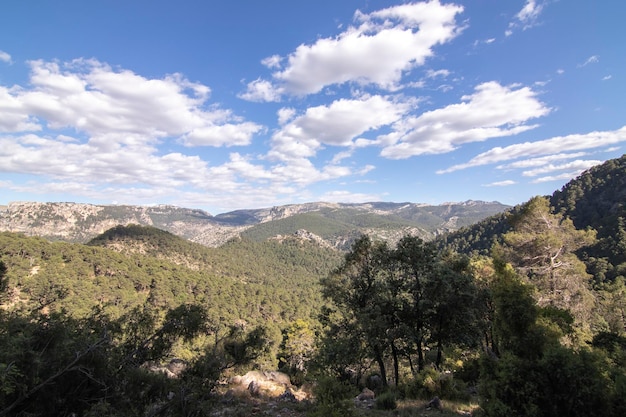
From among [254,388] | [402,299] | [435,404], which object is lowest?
[254,388]

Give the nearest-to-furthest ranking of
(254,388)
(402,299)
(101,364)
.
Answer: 1. (101,364)
2. (402,299)
3. (254,388)

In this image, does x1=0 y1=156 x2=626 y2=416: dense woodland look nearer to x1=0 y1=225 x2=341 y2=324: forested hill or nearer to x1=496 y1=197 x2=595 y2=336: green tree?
x1=496 y1=197 x2=595 y2=336: green tree

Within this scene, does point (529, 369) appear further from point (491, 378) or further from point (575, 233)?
point (575, 233)

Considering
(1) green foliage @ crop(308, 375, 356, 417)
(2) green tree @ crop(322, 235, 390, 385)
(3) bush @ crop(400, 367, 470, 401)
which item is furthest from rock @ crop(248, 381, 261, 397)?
(1) green foliage @ crop(308, 375, 356, 417)

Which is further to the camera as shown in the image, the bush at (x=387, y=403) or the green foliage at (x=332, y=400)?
the bush at (x=387, y=403)

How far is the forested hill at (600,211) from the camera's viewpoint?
2076 inches

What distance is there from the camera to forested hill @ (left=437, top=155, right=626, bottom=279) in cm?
5272

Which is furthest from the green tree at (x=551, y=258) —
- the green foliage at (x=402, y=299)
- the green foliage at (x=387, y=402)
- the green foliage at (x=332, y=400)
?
the green foliage at (x=332, y=400)

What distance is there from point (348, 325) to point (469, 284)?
6.06 m

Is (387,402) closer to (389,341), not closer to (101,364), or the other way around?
(389,341)

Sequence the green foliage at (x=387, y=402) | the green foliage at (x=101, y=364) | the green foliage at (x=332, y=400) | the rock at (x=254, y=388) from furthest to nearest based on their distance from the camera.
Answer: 1. the rock at (x=254, y=388)
2. the green foliage at (x=387, y=402)
3. the green foliage at (x=332, y=400)
4. the green foliage at (x=101, y=364)

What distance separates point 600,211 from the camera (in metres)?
70.6

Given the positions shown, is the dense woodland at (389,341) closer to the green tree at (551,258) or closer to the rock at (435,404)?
the green tree at (551,258)

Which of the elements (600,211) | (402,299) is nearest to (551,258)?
(402,299)
